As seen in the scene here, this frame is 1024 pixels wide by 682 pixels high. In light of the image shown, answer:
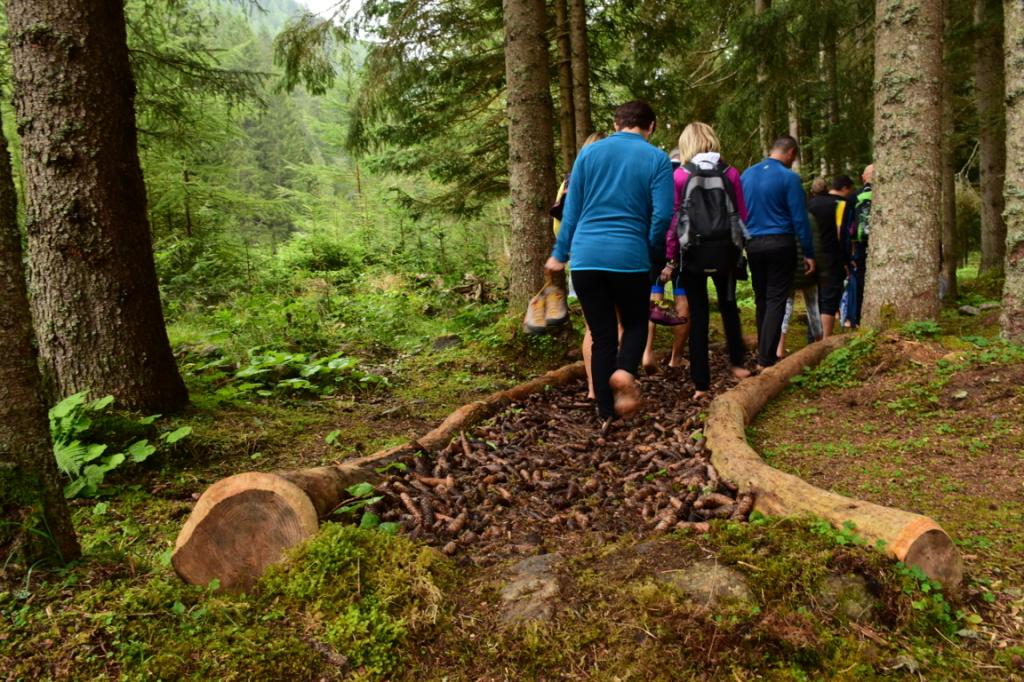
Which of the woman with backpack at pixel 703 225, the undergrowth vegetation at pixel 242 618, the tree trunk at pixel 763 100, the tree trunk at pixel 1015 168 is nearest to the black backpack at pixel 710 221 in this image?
the woman with backpack at pixel 703 225

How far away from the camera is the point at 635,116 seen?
4539 mm

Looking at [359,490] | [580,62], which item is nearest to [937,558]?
[359,490]

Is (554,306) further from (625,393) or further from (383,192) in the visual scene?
(383,192)

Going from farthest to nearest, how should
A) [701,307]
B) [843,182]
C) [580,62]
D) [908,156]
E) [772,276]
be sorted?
[580,62] < [843,182] < [772,276] < [908,156] < [701,307]

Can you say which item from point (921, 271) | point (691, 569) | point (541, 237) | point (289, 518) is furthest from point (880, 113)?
point (289, 518)

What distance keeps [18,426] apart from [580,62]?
364 inches

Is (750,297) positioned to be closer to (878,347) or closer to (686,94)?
(686,94)

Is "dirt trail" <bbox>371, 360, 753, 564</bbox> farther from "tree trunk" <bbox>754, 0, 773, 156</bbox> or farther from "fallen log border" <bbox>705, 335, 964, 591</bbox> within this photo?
"tree trunk" <bbox>754, 0, 773, 156</bbox>

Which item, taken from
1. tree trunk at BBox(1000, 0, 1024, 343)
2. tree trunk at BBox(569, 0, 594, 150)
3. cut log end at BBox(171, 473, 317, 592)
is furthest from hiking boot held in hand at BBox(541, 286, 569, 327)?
tree trunk at BBox(569, 0, 594, 150)

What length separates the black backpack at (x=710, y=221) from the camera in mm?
5109

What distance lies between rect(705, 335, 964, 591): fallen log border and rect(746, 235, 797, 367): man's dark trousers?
1.57 m

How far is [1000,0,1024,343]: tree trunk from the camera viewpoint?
5039 mm

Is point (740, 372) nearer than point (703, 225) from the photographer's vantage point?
No

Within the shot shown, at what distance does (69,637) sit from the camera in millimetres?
2086
